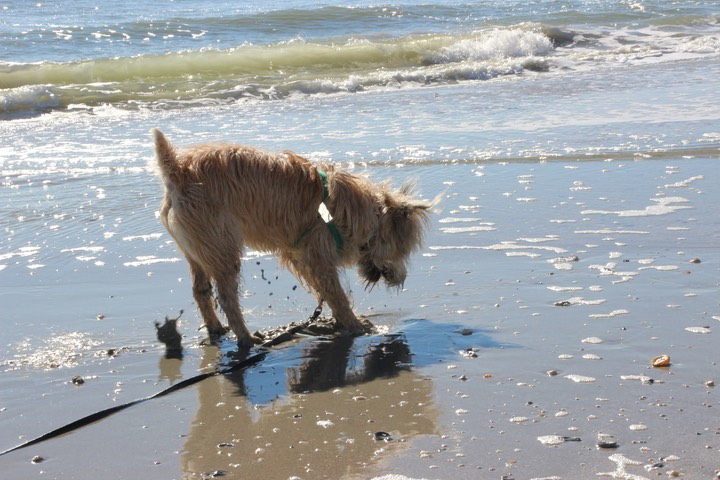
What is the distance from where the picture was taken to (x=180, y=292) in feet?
19.5

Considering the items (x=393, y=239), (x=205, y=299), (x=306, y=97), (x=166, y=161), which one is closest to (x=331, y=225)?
(x=393, y=239)

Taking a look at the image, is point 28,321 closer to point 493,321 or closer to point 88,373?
point 88,373

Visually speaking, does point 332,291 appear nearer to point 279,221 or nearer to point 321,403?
point 279,221

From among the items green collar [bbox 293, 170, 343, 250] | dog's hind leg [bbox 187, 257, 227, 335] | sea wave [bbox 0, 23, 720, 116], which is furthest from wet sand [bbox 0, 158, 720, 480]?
sea wave [bbox 0, 23, 720, 116]

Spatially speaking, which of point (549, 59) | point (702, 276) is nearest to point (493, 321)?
point (702, 276)

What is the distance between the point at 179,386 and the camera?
4496mm

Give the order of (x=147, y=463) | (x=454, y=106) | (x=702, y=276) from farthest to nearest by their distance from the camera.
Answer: (x=454, y=106)
(x=702, y=276)
(x=147, y=463)

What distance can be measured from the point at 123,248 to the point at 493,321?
9.98 ft

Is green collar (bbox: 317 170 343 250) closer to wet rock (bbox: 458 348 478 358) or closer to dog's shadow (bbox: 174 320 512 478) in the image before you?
dog's shadow (bbox: 174 320 512 478)

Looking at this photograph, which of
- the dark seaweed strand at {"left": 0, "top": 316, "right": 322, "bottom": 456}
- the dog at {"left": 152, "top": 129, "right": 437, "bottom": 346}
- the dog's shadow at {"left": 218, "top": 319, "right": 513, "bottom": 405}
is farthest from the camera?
the dog at {"left": 152, "top": 129, "right": 437, "bottom": 346}

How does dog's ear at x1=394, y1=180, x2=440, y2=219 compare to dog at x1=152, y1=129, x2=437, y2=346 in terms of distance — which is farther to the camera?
dog's ear at x1=394, y1=180, x2=440, y2=219

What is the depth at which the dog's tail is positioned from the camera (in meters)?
4.91

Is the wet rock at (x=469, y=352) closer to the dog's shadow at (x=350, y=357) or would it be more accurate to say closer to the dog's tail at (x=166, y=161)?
the dog's shadow at (x=350, y=357)

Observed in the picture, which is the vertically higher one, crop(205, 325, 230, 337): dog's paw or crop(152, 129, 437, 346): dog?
crop(152, 129, 437, 346): dog
